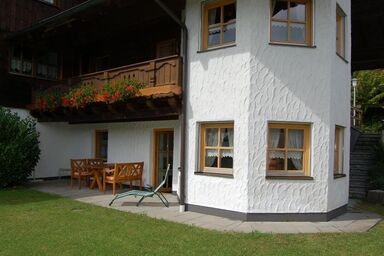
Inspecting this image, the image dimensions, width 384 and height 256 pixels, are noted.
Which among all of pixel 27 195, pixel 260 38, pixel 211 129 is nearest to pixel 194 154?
pixel 211 129

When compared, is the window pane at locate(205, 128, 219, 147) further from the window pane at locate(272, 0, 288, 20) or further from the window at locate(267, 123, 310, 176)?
the window pane at locate(272, 0, 288, 20)

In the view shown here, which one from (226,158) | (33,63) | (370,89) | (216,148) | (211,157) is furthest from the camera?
(370,89)

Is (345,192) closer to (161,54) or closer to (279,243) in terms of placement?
(279,243)

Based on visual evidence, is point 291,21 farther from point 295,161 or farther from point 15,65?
point 15,65

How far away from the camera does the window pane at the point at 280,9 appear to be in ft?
28.2

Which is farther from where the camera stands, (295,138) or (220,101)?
(220,101)

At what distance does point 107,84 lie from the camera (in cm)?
1087

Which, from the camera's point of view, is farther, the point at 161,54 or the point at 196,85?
the point at 161,54

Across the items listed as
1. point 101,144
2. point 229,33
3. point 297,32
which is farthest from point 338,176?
point 101,144

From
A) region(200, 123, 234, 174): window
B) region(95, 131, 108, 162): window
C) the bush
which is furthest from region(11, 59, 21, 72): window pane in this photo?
region(200, 123, 234, 174): window

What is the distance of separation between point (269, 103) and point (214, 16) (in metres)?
2.64

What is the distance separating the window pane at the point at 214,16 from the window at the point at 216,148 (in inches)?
100

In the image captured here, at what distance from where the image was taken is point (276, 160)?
8516 millimetres

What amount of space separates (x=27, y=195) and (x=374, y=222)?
931cm
